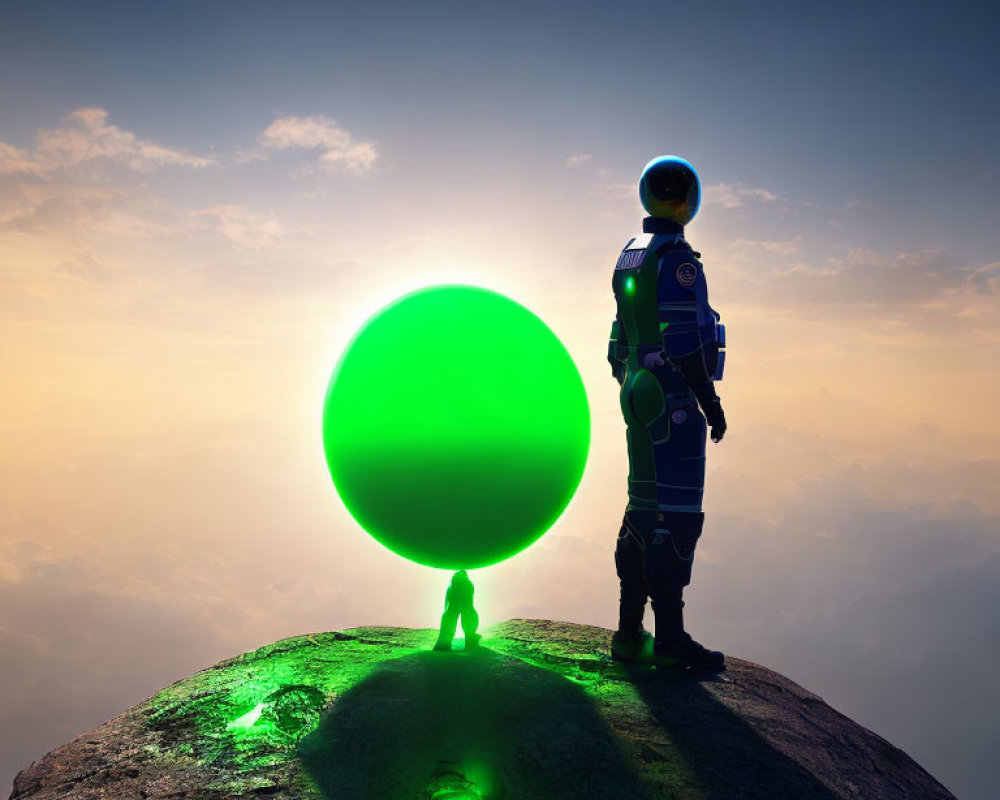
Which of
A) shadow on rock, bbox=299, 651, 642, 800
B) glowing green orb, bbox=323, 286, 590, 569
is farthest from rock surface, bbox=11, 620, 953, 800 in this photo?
glowing green orb, bbox=323, 286, 590, 569

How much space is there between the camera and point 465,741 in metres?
4.79

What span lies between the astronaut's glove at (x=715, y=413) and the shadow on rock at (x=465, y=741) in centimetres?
221

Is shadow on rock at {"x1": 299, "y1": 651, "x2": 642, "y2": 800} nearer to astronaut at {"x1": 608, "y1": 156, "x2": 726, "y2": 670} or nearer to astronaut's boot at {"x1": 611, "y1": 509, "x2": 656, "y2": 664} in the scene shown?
astronaut's boot at {"x1": 611, "y1": 509, "x2": 656, "y2": 664}

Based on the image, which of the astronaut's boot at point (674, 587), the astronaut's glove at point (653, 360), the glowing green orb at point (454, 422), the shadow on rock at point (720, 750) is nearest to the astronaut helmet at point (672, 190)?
the astronaut's glove at point (653, 360)

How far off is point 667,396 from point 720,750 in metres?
2.49

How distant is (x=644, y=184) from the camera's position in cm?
629

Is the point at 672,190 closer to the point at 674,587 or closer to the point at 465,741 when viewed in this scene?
the point at 674,587

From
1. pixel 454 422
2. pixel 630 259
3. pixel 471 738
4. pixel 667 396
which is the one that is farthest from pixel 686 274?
pixel 471 738

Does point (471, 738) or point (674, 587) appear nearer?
point (471, 738)

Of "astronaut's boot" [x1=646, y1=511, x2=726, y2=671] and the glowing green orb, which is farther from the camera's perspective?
"astronaut's boot" [x1=646, y1=511, x2=726, y2=671]

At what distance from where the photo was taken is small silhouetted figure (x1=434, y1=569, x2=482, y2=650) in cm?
631

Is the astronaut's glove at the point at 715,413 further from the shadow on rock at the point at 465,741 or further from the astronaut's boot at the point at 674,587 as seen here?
the shadow on rock at the point at 465,741

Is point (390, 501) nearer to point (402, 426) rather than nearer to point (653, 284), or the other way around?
point (402, 426)

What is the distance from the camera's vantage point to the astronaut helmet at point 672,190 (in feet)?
20.3
